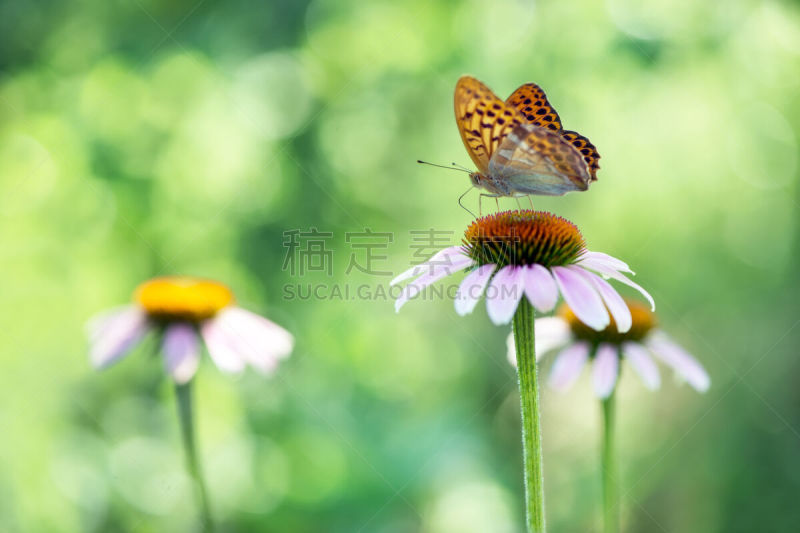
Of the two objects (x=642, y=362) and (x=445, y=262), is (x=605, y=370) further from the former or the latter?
(x=445, y=262)

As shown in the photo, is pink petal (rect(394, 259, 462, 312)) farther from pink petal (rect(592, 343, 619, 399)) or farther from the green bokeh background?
the green bokeh background

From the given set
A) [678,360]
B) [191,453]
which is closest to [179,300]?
[191,453]

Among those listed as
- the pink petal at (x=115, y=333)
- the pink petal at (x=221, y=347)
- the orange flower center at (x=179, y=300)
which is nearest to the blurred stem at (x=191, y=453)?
the pink petal at (x=221, y=347)

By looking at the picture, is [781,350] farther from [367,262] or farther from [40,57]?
[40,57]

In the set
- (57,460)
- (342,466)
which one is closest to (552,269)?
(342,466)

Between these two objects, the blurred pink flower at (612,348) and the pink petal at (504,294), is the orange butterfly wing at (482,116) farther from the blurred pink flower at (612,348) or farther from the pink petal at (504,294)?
the blurred pink flower at (612,348)

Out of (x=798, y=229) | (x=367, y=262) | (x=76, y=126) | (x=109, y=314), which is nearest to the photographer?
(x=109, y=314)

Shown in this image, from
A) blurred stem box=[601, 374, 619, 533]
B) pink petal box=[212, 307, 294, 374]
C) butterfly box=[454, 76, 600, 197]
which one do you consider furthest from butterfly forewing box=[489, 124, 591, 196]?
pink petal box=[212, 307, 294, 374]
